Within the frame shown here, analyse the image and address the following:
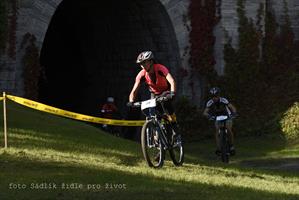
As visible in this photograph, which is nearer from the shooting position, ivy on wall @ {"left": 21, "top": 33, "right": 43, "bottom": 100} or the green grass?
the green grass

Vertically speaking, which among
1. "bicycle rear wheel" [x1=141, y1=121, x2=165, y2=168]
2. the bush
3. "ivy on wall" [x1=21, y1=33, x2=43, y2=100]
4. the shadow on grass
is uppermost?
"ivy on wall" [x1=21, y1=33, x2=43, y2=100]

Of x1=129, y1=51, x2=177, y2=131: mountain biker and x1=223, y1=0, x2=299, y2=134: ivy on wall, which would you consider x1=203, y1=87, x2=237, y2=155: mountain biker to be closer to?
x1=129, y1=51, x2=177, y2=131: mountain biker

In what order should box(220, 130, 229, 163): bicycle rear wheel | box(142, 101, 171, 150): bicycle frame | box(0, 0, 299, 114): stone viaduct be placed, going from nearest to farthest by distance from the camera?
box(142, 101, 171, 150): bicycle frame → box(220, 130, 229, 163): bicycle rear wheel → box(0, 0, 299, 114): stone viaduct

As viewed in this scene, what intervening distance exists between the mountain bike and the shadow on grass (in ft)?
2.85

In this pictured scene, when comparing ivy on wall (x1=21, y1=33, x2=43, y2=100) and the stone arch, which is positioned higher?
the stone arch

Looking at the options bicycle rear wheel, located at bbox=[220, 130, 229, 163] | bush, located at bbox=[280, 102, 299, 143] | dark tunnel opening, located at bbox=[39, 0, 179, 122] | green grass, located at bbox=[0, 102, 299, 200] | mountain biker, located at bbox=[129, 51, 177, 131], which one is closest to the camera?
green grass, located at bbox=[0, 102, 299, 200]

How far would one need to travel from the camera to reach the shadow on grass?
25.4 feet

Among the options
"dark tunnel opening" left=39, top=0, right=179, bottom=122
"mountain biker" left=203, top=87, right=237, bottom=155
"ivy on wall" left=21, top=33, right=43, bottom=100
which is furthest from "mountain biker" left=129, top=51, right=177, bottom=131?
"dark tunnel opening" left=39, top=0, right=179, bottom=122

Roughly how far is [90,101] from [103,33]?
348cm

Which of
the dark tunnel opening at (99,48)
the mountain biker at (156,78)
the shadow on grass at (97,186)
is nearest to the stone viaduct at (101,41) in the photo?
the dark tunnel opening at (99,48)

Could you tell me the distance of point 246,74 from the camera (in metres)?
22.7

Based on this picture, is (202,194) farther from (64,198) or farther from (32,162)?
(32,162)

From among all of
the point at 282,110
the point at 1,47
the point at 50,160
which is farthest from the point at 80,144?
the point at 282,110

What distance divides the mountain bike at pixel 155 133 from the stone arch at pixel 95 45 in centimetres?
983
